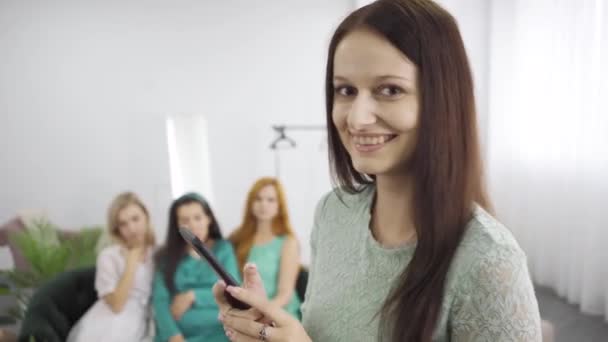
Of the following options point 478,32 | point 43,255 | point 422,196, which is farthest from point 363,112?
point 478,32

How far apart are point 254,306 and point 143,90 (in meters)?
3.64

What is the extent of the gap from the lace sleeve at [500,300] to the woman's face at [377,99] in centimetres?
18

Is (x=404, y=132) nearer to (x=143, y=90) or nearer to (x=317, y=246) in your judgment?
(x=317, y=246)

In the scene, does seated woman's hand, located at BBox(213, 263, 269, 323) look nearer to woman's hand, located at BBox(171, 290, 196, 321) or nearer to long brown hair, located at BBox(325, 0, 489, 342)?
long brown hair, located at BBox(325, 0, 489, 342)

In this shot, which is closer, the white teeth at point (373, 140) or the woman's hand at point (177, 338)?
the white teeth at point (373, 140)

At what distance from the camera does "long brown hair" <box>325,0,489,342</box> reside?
0.63 m

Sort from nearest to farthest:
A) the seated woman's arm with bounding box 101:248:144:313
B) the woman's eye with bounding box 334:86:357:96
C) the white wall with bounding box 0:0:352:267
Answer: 1. the woman's eye with bounding box 334:86:357:96
2. the seated woman's arm with bounding box 101:248:144:313
3. the white wall with bounding box 0:0:352:267

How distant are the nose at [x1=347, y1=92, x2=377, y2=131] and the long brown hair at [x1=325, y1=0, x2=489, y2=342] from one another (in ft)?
0.21

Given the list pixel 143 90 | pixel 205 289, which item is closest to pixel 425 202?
pixel 205 289

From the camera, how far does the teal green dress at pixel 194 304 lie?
228 cm

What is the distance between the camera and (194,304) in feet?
7.70

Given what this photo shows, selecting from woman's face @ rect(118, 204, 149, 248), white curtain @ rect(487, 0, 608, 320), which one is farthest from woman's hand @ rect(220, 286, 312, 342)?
white curtain @ rect(487, 0, 608, 320)

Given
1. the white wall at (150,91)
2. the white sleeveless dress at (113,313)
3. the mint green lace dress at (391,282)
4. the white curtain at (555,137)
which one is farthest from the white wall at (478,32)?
the mint green lace dress at (391,282)

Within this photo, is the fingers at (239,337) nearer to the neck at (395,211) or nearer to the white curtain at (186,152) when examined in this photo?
the neck at (395,211)
